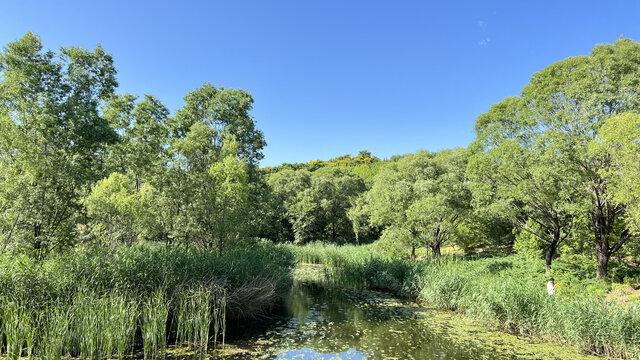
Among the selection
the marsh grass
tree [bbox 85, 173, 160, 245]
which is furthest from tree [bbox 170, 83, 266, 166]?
the marsh grass

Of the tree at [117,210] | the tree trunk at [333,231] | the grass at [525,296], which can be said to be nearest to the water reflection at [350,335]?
the grass at [525,296]

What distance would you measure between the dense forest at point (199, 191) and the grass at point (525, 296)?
0.60m

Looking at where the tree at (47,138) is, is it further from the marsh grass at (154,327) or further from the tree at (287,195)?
the tree at (287,195)

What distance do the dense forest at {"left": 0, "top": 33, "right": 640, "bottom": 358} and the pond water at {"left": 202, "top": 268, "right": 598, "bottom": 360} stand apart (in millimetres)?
1279

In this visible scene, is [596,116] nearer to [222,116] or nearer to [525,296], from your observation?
[525,296]

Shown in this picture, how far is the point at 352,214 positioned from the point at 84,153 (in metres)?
35.0

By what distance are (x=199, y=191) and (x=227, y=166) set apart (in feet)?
8.04

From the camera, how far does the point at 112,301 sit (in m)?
7.29

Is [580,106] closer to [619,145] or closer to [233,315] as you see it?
[619,145]

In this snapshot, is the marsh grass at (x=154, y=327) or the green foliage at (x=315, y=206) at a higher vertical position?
the green foliage at (x=315, y=206)

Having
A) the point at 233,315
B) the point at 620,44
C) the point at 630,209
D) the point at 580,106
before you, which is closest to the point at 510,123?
the point at 580,106

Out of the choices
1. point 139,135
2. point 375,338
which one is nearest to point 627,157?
point 375,338

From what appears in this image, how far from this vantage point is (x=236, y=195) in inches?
596

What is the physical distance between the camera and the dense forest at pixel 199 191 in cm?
851
